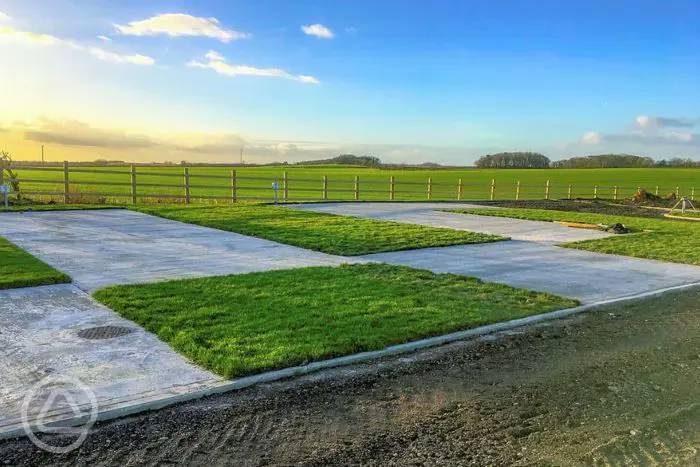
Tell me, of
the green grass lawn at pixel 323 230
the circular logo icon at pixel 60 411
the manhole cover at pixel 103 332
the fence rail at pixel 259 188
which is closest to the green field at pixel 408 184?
the fence rail at pixel 259 188

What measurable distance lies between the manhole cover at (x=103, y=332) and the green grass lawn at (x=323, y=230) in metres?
4.76

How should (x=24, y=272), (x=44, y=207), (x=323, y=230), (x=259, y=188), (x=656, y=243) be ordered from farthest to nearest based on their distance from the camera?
(x=259, y=188) → (x=44, y=207) → (x=323, y=230) → (x=656, y=243) → (x=24, y=272)

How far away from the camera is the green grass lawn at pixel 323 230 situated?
33.3 ft

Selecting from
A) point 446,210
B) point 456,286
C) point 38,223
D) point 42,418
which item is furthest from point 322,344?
point 446,210

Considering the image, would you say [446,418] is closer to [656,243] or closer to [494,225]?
[656,243]

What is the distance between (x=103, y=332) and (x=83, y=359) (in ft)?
2.17

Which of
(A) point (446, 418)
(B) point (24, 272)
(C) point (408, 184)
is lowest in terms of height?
(A) point (446, 418)

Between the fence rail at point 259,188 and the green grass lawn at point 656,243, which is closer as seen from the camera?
the green grass lawn at point 656,243

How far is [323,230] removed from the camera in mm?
12133

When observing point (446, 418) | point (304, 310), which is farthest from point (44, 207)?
point (446, 418)

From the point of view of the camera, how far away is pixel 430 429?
3.16 metres

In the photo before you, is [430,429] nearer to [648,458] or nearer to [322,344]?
[648,458]

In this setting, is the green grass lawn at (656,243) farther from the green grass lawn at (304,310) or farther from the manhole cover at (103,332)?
the manhole cover at (103,332)

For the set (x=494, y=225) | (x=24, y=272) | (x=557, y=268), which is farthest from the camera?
(x=494, y=225)
